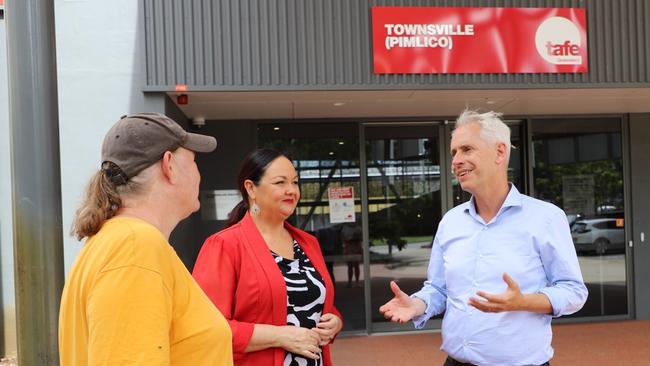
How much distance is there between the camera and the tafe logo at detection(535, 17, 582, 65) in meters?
5.24

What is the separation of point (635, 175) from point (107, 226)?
25.3 feet

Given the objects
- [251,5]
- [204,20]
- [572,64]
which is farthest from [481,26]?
[204,20]

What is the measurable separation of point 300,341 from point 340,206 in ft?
15.5

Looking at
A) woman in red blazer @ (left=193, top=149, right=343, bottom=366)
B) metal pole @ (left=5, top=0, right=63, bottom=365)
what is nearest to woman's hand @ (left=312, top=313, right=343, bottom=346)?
woman in red blazer @ (left=193, top=149, right=343, bottom=366)

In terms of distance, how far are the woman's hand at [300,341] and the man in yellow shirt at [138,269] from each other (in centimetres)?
76

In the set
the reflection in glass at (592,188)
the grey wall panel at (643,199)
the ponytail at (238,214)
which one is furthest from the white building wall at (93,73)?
the grey wall panel at (643,199)

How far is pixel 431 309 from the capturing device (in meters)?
2.58

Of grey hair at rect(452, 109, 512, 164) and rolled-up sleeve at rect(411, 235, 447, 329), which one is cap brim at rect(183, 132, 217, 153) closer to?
grey hair at rect(452, 109, 512, 164)

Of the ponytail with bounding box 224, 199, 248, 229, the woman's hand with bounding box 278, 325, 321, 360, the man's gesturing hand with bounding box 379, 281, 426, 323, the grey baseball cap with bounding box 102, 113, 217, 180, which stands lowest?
the woman's hand with bounding box 278, 325, 321, 360

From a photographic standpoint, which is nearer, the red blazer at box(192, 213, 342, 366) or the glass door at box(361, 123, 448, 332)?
the red blazer at box(192, 213, 342, 366)

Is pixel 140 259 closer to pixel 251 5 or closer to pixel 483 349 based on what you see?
pixel 483 349

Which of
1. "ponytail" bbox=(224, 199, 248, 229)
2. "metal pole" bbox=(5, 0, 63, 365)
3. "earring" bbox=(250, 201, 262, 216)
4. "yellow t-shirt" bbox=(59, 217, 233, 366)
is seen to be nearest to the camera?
"yellow t-shirt" bbox=(59, 217, 233, 366)

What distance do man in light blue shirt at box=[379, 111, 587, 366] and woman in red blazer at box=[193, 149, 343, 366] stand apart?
356 mm

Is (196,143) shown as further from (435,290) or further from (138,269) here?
(435,290)
